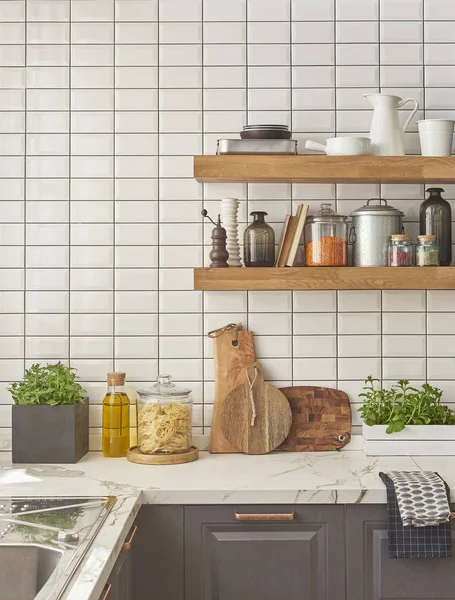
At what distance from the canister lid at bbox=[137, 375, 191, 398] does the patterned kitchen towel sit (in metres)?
0.78

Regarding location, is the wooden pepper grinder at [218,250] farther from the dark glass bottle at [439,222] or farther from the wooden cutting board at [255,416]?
the dark glass bottle at [439,222]

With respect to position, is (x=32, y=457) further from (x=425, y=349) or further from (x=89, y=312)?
(x=425, y=349)

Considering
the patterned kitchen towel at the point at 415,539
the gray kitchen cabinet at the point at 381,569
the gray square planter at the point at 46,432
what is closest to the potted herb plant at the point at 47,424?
the gray square planter at the point at 46,432

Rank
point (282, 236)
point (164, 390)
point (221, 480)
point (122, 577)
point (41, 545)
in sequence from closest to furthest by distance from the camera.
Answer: point (41, 545) → point (122, 577) → point (221, 480) → point (164, 390) → point (282, 236)

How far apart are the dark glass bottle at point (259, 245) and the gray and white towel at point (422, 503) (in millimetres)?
875

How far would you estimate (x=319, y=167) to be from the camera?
255 cm

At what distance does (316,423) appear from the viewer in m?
2.73

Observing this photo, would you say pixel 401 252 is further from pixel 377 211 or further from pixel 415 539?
pixel 415 539

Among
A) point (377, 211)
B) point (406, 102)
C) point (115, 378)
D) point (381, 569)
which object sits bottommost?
point (381, 569)

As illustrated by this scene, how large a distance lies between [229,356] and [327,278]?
461mm

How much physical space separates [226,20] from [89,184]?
760 millimetres

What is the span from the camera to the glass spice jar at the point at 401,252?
2578 millimetres

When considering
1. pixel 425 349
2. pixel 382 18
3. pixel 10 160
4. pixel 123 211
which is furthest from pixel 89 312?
pixel 382 18

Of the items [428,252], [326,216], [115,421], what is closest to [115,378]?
[115,421]
